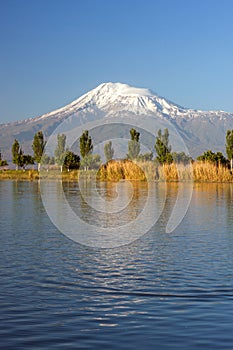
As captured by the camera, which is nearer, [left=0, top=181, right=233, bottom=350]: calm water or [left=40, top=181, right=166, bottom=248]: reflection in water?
[left=0, top=181, right=233, bottom=350]: calm water

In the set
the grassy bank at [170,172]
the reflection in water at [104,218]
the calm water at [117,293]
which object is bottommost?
the calm water at [117,293]

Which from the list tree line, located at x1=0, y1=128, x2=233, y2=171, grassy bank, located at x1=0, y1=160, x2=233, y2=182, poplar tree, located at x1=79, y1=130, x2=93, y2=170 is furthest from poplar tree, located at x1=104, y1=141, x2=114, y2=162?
grassy bank, located at x1=0, y1=160, x2=233, y2=182

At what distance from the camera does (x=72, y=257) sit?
396 inches

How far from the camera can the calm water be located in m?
5.88

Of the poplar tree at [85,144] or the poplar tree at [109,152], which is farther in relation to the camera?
the poplar tree at [109,152]

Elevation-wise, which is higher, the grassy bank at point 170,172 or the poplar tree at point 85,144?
the poplar tree at point 85,144

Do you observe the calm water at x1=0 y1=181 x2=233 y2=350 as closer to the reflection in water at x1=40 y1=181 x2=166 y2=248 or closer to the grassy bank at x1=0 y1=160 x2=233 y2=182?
the reflection in water at x1=40 y1=181 x2=166 y2=248

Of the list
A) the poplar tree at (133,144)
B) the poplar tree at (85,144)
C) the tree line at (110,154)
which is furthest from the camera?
the poplar tree at (85,144)

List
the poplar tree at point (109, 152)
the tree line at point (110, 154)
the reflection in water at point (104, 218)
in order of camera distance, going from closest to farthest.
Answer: the reflection in water at point (104, 218), the tree line at point (110, 154), the poplar tree at point (109, 152)

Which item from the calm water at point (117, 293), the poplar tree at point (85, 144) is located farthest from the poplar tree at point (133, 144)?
the calm water at point (117, 293)

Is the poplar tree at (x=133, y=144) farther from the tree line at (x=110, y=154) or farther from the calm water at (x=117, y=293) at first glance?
the calm water at (x=117, y=293)

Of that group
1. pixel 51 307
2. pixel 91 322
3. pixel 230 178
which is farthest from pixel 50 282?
pixel 230 178

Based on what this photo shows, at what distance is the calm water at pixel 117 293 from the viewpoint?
5.88 metres

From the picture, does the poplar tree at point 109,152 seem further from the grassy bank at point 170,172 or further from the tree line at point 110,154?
the grassy bank at point 170,172
